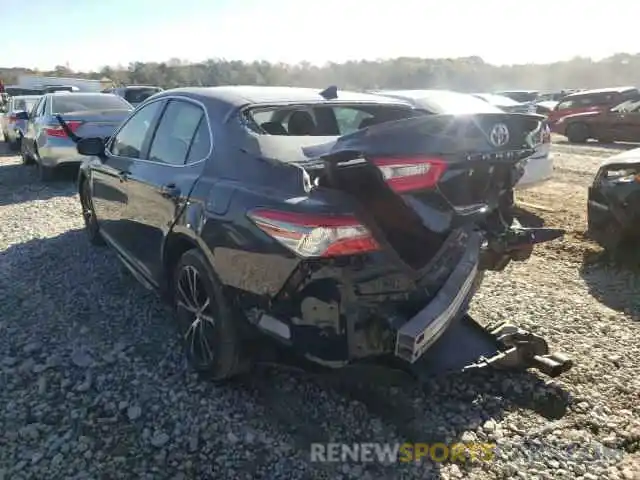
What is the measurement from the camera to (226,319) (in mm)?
2936

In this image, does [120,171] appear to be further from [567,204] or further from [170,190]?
[567,204]

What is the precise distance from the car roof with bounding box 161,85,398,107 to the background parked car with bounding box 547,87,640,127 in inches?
610

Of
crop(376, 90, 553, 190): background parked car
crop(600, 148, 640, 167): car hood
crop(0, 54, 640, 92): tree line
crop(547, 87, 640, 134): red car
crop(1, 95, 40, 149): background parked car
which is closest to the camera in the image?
crop(600, 148, 640, 167): car hood

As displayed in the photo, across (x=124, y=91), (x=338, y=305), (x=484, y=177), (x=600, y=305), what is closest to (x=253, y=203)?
(x=338, y=305)

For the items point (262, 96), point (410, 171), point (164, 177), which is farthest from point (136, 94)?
point (410, 171)

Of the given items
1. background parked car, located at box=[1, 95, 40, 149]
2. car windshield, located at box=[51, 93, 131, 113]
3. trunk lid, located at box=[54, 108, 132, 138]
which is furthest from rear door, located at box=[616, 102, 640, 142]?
background parked car, located at box=[1, 95, 40, 149]

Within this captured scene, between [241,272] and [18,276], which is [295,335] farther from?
[18,276]

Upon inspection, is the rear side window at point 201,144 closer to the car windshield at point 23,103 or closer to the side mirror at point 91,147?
the side mirror at point 91,147

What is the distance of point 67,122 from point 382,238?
7.53 m

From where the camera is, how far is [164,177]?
3516 mm

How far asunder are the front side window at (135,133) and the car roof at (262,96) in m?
0.27

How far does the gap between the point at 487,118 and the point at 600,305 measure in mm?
2397

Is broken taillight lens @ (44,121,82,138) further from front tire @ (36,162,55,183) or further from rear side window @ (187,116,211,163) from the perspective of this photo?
rear side window @ (187,116,211,163)

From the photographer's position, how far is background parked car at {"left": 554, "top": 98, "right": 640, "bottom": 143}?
15458 millimetres
